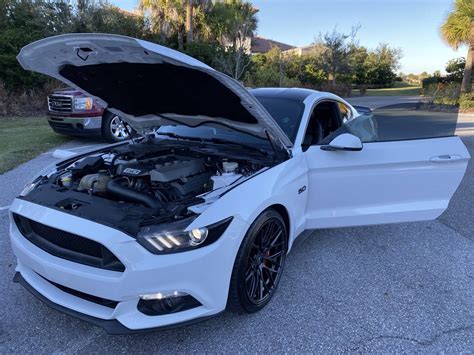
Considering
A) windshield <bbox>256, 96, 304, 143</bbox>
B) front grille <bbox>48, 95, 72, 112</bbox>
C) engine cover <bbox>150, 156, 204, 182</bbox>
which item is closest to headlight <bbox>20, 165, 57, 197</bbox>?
engine cover <bbox>150, 156, 204, 182</bbox>

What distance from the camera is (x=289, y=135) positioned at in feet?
11.6

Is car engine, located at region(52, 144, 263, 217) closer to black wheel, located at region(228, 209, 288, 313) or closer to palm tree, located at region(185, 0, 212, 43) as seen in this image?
black wheel, located at region(228, 209, 288, 313)

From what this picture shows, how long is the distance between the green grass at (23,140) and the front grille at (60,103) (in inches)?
33.0

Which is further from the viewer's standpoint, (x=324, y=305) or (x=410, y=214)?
(x=410, y=214)

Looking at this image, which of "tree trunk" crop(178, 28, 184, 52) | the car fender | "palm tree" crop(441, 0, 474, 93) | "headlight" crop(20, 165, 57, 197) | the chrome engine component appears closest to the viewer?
the car fender

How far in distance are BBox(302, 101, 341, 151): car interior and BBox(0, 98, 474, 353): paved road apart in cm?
107

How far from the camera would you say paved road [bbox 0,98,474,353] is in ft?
8.18

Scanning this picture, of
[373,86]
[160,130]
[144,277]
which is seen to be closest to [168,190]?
[144,277]

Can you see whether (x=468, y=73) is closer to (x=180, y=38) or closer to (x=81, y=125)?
(x=180, y=38)

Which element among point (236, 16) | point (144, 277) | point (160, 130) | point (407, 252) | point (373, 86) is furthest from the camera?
point (373, 86)

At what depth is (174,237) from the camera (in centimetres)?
224

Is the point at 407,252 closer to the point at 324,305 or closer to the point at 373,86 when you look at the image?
the point at 324,305

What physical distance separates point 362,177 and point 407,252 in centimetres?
102

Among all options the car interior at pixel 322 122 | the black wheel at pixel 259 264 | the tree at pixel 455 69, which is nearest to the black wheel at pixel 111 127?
the car interior at pixel 322 122
